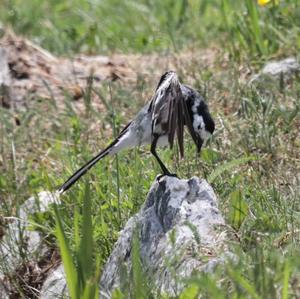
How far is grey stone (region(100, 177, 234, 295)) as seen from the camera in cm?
438

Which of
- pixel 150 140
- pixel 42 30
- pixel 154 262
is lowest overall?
pixel 154 262

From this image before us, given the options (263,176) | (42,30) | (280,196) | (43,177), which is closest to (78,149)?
(43,177)

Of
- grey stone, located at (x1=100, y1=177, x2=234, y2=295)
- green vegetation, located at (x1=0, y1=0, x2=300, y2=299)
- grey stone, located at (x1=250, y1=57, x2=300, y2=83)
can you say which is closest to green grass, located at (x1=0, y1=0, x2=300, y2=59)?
green vegetation, located at (x1=0, y1=0, x2=300, y2=299)

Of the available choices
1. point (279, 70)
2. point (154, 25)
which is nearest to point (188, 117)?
point (279, 70)

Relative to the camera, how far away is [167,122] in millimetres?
5215

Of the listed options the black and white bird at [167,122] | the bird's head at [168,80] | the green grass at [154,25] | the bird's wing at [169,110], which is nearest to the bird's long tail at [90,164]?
the black and white bird at [167,122]

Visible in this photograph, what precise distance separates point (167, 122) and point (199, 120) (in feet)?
0.92

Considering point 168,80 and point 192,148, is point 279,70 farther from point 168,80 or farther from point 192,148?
point 168,80

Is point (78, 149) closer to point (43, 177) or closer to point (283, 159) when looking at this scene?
point (43, 177)

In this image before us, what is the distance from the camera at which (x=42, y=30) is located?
30.1ft

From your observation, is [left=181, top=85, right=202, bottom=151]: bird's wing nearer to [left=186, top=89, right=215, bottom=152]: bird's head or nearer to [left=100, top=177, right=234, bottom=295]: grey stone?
[left=186, top=89, right=215, bottom=152]: bird's head

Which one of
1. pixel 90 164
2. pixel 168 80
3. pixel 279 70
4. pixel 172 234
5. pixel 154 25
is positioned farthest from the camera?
pixel 154 25

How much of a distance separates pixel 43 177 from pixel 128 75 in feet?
5.66

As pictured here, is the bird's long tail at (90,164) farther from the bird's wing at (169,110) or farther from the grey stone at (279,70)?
the grey stone at (279,70)
